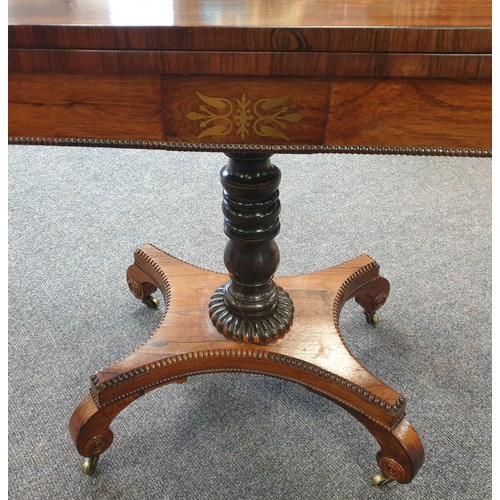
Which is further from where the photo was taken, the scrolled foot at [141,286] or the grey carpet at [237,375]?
the scrolled foot at [141,286]

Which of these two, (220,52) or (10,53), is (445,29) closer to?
(220,52)

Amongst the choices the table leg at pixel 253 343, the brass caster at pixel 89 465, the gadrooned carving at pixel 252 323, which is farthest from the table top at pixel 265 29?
the brass caster at pixel 89 465

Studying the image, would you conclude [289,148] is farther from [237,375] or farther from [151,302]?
[151,302]

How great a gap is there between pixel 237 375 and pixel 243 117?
0.61m

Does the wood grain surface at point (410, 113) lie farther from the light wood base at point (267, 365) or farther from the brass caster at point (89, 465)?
the brass caster at point (89, 465)

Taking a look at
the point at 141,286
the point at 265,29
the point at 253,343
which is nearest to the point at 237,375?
the point at 253,343

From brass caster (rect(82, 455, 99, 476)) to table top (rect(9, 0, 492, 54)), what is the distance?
0.60 metres

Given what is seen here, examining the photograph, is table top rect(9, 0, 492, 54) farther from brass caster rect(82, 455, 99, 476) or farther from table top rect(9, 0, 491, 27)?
brass caster rect(82, 455, 99, 476)

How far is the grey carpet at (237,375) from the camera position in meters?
0.85

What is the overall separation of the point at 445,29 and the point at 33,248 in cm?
112

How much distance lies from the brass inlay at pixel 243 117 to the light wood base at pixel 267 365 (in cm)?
42

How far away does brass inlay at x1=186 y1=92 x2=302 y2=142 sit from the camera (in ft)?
1.70

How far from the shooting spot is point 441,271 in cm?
127
